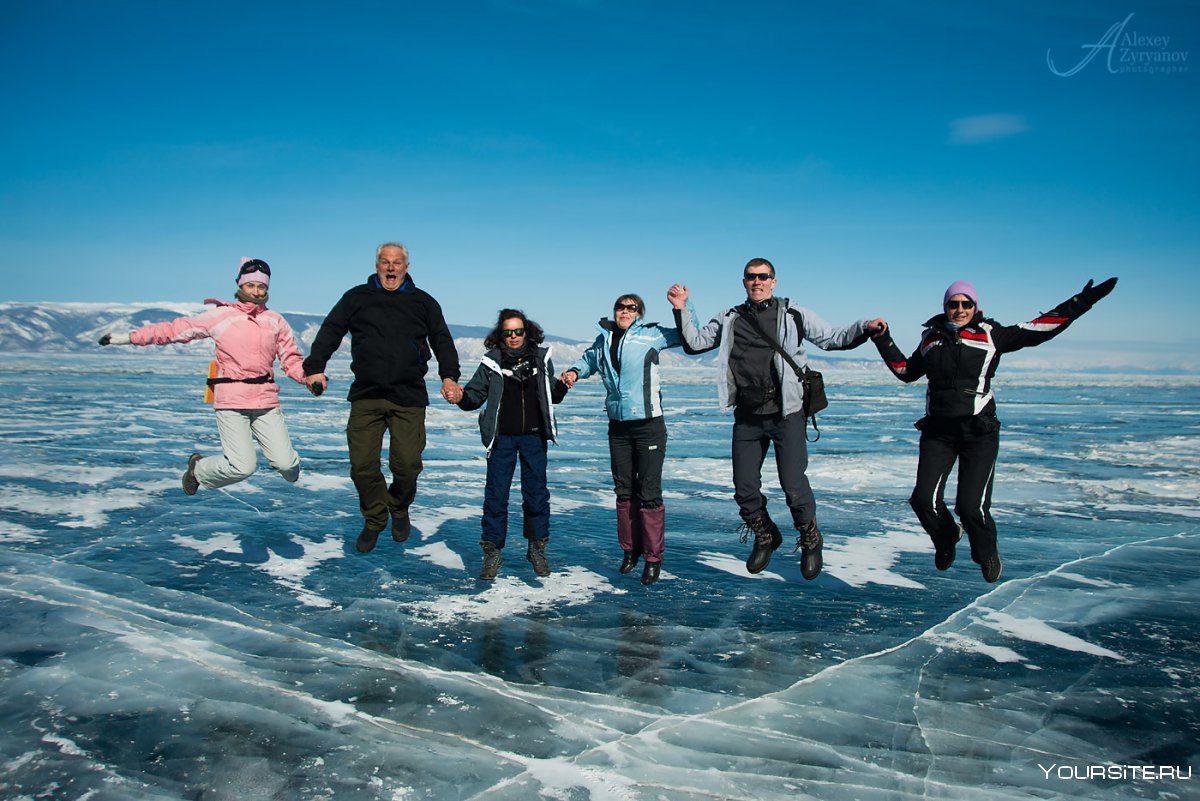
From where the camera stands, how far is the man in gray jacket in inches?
210

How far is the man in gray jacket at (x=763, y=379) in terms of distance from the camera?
534 centimetres

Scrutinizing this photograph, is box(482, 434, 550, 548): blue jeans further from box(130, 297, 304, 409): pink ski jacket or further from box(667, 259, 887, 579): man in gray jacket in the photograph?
box(130, 297, 304, 409): pink ski jacket

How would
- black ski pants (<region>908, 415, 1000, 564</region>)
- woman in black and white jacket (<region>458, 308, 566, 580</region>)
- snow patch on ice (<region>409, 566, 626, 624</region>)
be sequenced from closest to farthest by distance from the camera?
snow patch on ice (<region>409, 566, 626, 624</region>) < black ski pants (<region>908, 415, 1000, 564</region>) < woman in black and white jacket (<region>458, 308, 566, 580</region>)

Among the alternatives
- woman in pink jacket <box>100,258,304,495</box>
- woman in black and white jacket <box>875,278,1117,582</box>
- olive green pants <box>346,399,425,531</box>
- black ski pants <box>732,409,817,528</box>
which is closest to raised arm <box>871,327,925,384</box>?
woman in black and white jacket <box>875,278,1117,582</box>

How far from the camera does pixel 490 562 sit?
216 inches

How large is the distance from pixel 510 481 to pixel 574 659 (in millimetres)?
1686

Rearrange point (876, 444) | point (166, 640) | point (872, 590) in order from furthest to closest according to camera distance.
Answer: point (876, 444) < point (872, 590) < point (166, 640)

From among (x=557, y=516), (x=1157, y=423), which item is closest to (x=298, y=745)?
(x=557, y=516)

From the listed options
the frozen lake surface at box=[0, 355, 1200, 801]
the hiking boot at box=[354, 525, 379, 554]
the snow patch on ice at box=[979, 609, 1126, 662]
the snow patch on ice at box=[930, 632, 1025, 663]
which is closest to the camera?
the frozen lake surface at box=[0, 355, 1200, 801]

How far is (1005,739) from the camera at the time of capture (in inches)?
128

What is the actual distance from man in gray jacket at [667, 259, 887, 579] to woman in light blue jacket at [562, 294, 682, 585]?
289 millimetres

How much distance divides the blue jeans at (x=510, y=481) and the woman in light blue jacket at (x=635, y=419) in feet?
1.71

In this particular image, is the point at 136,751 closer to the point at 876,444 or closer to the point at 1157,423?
the point at 876,444

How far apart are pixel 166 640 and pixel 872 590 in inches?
173
